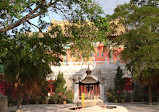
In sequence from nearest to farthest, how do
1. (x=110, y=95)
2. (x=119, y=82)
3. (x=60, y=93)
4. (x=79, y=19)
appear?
1. (x=79, y=19)
2. (x=110, y=95)
3. (x=119, y=82)
4. (x=60, y=93)

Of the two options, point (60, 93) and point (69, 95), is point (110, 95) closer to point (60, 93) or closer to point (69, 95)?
point (69, 95)

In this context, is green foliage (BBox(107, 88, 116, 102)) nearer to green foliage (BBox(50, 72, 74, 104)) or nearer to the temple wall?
the temple wall

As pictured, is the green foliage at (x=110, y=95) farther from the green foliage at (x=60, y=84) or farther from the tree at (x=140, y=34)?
the tree at (x=140, y=34)

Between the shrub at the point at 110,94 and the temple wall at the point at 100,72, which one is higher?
the temple wall at the point at 100,72

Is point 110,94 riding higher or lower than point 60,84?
lower

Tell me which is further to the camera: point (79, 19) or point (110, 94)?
point (110, 94)


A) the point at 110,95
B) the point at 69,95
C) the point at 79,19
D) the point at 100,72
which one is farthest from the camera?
the point at 100,72

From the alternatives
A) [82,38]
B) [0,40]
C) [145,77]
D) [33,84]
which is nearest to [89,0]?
[82,38]

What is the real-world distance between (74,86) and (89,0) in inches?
463

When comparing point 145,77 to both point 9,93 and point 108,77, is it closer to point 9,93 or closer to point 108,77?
point 108,77

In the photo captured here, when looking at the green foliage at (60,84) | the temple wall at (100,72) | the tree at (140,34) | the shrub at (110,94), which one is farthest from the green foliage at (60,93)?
the tree at (140,34)

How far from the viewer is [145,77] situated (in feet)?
46.4

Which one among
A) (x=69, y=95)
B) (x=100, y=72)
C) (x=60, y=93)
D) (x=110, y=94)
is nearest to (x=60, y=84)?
(x=60, y=93)

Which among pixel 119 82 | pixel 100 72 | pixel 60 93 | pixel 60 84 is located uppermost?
pixel 100 72
